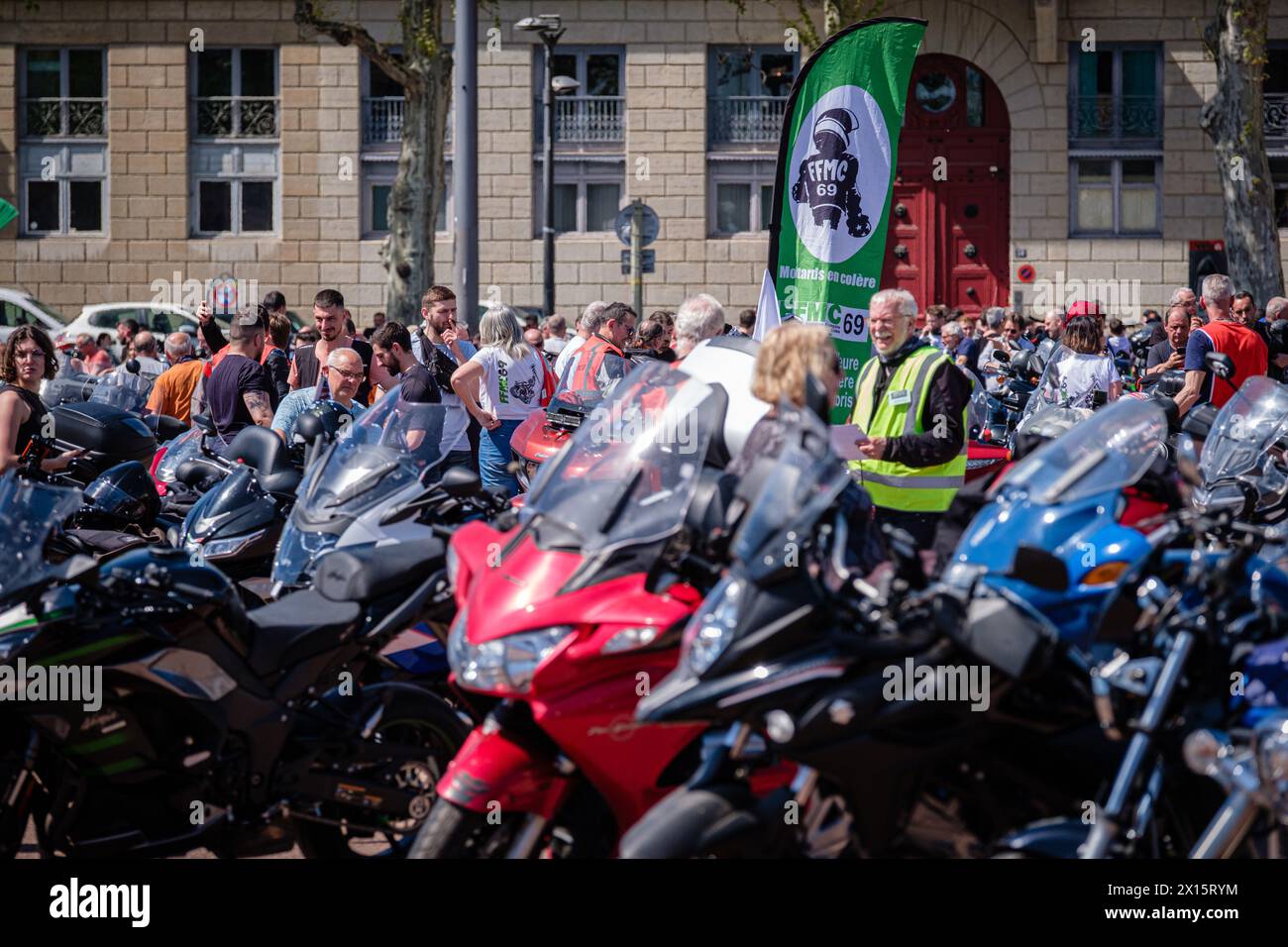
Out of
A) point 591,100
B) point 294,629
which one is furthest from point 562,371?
point 591,100

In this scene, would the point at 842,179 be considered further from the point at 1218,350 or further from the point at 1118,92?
the point at 1118,92

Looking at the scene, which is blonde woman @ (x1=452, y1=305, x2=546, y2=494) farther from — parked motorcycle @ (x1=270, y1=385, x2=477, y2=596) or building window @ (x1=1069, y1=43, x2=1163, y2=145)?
building window @ (x1=1069, y1=43, x2=1163, y2=145)

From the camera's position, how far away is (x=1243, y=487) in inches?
305

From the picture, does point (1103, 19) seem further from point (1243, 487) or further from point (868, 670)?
point (868, 670)

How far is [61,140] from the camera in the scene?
3297cm

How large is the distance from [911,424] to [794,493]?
2990 mm

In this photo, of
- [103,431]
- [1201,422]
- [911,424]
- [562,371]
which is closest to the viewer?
[911,424]

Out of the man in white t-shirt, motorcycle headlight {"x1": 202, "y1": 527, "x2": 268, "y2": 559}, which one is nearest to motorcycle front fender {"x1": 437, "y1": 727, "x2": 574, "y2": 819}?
motorcycle headlight {"x1": 202, "y1": 527, "x2": 268, "y2": 559}

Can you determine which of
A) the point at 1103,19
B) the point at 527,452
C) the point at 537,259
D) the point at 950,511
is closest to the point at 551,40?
the point at 537,259

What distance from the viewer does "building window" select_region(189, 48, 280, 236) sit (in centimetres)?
3259

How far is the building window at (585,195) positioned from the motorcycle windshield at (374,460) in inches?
1028

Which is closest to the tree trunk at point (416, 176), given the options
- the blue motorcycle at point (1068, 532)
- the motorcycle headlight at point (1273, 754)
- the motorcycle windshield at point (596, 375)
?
the motorcycle windshield at point (596, 375)

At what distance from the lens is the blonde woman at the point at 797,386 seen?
4621 millimetres

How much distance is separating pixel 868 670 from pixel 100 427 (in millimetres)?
5825
